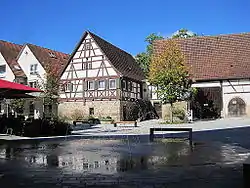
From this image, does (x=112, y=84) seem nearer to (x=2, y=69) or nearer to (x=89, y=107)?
(x=89, y=107)

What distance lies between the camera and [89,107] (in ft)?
130

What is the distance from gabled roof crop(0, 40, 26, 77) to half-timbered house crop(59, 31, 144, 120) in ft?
29.4

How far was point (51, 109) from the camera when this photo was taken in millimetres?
45500

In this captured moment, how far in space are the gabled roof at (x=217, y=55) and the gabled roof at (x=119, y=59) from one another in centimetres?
415

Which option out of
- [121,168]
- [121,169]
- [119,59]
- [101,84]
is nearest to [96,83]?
[101,84]

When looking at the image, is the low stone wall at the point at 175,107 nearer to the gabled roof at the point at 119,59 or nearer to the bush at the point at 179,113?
the bush at the point at 179,113

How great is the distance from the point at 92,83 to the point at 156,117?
9287 millimetres

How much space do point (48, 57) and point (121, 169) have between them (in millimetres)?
43010

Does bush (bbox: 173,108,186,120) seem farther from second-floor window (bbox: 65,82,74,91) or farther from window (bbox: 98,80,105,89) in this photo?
second-floor window (bbox: 65,82,74,91)

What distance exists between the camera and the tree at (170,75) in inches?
1238

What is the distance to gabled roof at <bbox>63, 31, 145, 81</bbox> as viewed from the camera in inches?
1566

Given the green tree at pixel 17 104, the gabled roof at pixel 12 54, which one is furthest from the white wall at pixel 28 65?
the green tree at pixel 17 104

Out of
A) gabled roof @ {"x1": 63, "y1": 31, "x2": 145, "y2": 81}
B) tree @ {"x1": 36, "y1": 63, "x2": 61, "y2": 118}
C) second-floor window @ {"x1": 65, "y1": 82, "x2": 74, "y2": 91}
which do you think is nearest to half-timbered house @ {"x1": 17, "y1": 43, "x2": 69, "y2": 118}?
tree @ {"x1": 36, "y1": 63, "x2": 61, "y2": 118}

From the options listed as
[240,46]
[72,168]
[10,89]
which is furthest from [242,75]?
[72,168]
